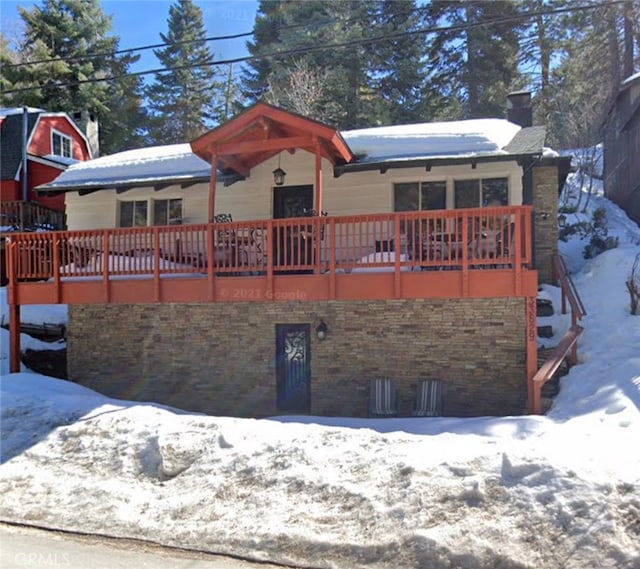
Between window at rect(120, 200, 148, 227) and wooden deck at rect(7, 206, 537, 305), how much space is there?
272 centimetres

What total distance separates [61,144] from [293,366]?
1907 cm

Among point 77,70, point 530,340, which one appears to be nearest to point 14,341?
point 530,340

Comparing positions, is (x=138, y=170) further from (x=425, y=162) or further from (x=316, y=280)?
(x=425, y=162)

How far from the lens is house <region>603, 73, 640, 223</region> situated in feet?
56.3

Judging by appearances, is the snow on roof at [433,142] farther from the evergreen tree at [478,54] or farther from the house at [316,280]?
the evergreen tree at [478,54]

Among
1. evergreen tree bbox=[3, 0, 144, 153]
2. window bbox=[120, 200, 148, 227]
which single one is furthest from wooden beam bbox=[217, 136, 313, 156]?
evergreen tree bbox=[3, 0, 144, 153]

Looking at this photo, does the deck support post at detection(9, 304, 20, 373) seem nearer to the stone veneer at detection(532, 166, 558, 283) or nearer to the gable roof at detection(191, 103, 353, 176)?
the gable roof at detection(191, 103, 353, 176)

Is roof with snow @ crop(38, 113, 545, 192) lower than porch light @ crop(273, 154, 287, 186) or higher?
higher

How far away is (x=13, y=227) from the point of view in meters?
17.4

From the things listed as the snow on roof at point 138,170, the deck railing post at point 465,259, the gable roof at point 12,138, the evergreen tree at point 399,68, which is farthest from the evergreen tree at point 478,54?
the deck railing post at point 465,259

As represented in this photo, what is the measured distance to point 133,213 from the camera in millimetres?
12844

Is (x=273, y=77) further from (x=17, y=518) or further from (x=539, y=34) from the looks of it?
(x=17, y=518)

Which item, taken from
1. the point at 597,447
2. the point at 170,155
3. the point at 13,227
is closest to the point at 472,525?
the point at 597,447

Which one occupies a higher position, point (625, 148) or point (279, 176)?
point (625, 148)
